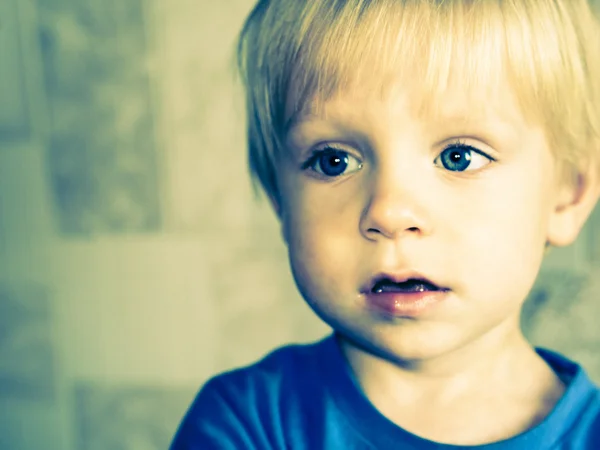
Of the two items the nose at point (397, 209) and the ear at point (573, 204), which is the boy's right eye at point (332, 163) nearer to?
the nose at point (397, 209)

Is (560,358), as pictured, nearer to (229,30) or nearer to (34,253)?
(229,30)

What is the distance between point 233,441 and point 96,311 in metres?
0.58

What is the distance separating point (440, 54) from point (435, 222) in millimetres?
117

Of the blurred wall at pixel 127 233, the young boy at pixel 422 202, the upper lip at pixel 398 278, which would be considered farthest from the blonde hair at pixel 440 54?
the blurred wall at pixel 127 233

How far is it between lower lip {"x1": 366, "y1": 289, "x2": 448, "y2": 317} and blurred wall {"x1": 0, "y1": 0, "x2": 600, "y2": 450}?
459 millimetres

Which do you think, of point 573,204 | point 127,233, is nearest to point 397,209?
point 573,204

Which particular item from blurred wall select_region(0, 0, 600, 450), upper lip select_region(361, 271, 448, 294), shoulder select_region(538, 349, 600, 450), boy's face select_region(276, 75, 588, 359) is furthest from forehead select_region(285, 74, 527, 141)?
blurred wall select_region(0, 0, 600, 450)

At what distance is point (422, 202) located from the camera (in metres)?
0.48

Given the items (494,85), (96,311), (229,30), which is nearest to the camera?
(494,85)

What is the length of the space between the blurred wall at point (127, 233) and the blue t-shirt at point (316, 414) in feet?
1.19

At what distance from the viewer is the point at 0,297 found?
1.13m

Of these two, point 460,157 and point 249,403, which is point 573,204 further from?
point 249,403

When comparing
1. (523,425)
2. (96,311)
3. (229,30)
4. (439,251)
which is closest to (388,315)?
(439,251)

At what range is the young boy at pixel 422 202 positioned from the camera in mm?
480
